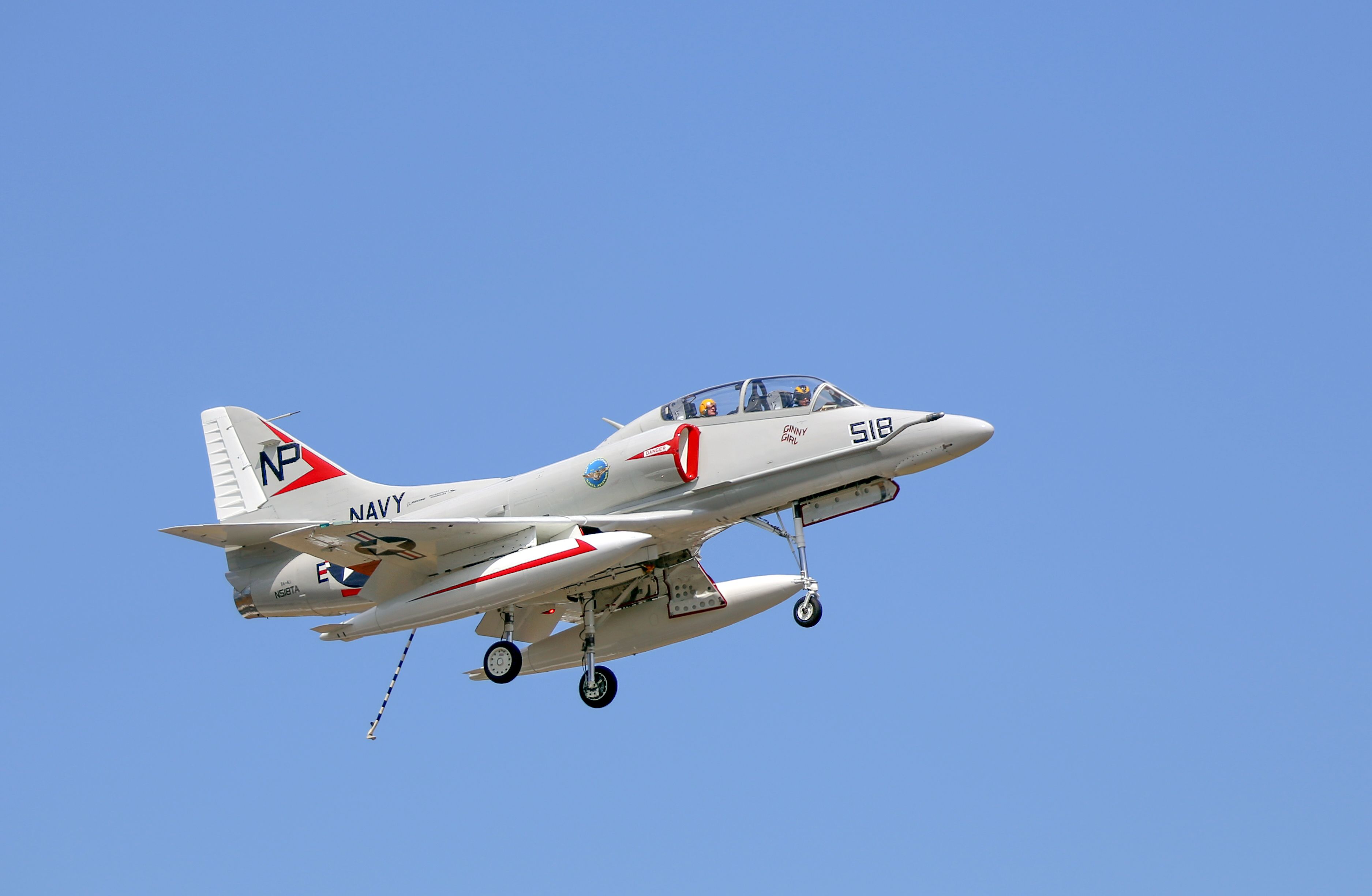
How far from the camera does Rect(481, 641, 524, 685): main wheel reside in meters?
25.0

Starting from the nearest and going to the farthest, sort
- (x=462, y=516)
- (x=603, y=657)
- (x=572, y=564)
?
(x=572, y=564) < (x=462, y=516) < (x=603, y=657)

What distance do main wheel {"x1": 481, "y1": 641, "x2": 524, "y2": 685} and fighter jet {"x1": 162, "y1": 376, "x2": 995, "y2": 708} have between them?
3 centimetres

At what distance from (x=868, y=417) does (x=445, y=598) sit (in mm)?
6808

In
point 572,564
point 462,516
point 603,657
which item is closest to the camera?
point 572,564

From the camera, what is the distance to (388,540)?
2370 cm

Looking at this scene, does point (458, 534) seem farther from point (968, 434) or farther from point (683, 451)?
point (968, 434)

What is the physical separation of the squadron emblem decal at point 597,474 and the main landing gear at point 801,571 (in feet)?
7.26

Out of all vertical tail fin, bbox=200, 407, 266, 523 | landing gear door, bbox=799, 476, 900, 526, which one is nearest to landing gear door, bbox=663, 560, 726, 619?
landing gear door, bbox=799, 476, 900, 526

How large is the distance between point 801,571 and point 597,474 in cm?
339

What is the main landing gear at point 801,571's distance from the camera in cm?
2334

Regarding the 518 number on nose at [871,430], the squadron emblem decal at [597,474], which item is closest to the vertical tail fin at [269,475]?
the squadron emblem decal at [597,474]

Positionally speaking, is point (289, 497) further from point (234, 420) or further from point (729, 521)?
point (729, 521)

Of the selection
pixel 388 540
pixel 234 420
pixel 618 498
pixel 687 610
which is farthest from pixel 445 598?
pixel 234 420

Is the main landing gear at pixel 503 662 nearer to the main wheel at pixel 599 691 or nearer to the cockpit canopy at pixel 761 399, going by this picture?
the main wheel at pixel 599 691
